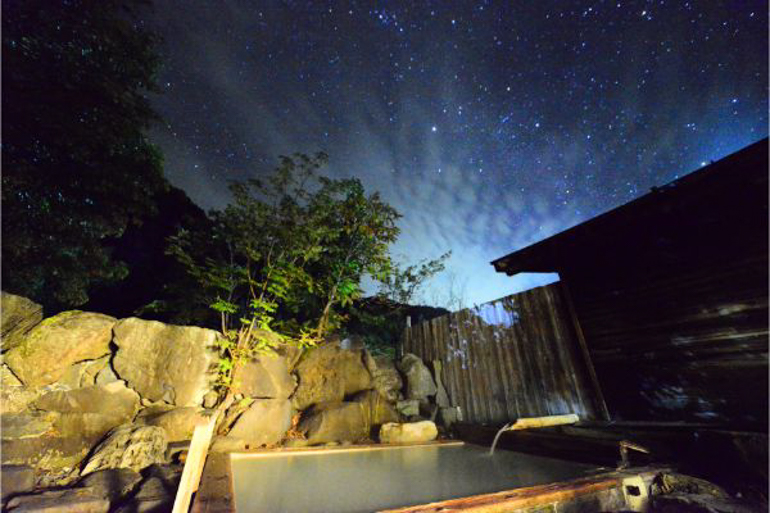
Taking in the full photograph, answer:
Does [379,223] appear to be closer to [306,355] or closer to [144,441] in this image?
[306,355]

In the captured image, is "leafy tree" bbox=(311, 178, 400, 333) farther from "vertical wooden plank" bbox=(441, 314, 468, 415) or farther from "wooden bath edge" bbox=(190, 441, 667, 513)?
"wooden bath edge" bbox=(190, 441, 667, 513)

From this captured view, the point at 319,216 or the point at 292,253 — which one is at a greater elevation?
the point at 319,216

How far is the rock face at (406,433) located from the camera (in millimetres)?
6418

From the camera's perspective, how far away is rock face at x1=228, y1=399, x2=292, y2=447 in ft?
18.7

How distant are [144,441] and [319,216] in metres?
5.15

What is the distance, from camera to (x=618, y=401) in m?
4.58

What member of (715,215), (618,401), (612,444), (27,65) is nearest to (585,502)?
(612,444)

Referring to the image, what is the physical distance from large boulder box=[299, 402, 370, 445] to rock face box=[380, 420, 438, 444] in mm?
578

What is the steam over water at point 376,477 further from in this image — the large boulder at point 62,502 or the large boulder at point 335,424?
the large boulder at point 62,502

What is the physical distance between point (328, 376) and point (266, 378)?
162 cm

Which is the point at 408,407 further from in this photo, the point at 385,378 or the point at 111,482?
the point at 111,482

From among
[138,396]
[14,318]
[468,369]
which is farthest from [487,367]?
[14,318]

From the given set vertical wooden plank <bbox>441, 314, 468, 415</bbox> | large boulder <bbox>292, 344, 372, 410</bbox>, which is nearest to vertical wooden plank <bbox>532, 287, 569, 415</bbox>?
vertical wooden plank <bbox>441, 314, 468, 415</bbox>

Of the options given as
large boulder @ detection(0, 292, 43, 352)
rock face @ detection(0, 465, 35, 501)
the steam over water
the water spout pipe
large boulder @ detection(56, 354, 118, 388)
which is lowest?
the steam over water
